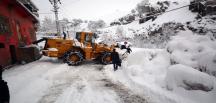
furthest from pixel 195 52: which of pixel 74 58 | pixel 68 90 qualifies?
pixel 74 58

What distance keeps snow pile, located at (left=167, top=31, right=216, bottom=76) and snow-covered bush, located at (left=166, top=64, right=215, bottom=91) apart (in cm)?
96

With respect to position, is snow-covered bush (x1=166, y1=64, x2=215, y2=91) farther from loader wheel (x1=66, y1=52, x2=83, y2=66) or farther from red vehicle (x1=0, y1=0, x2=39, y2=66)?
red vehicle (x1=0, y1=0, x2=39, y2=66)

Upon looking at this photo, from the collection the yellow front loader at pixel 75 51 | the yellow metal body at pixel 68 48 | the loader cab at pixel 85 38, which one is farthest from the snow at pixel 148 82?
the loader cab at pixel 85 38

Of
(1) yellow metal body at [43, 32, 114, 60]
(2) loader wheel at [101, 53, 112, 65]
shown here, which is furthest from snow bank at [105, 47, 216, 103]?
(1) yellow metal body at [43, 32, 114, 60]

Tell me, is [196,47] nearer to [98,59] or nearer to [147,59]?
[147,59]

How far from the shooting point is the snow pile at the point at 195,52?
7.42 metres

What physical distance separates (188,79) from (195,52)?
2424mm

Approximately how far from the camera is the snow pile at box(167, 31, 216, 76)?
742cm

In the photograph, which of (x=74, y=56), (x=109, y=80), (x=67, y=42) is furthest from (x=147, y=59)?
(x=67, y=42)

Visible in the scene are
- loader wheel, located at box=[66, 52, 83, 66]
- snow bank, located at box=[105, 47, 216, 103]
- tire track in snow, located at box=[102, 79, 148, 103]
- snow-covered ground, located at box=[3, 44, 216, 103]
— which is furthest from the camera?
loader wheel, located at box=[66, 52, 83, 66]

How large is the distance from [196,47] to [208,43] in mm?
527

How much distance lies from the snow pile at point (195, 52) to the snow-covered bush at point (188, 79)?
0.96 meters

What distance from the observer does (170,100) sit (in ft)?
20.5

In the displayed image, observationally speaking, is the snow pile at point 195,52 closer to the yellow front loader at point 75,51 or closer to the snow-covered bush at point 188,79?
the snow-covered bush at point 188,79
